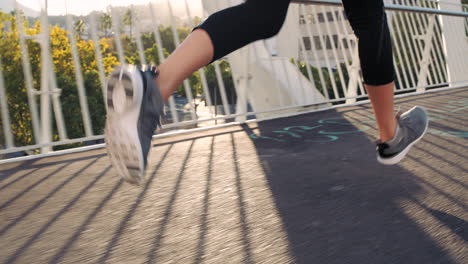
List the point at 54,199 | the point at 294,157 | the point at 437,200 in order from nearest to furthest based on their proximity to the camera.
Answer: the point at 437,200 < the point at 54,199 < the point at 294,157

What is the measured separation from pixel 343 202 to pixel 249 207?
371 millimetres

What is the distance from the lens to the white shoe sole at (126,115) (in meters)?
1.33

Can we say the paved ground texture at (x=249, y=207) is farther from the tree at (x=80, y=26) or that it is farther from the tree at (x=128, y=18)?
the tree at (x=128, y=18)

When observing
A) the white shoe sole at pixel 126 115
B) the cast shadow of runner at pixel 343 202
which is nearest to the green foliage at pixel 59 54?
the cast shadow of runner at pixel 343 202

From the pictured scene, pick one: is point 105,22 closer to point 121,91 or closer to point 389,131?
point 389,131

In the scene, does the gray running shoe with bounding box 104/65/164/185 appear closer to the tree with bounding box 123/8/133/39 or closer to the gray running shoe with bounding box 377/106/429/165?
the gray running shoe with bounding box 377/106/429/165

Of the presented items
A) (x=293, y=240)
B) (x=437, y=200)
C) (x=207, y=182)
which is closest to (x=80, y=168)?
(x=207, y=182)

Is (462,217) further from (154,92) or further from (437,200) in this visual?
(154,92)

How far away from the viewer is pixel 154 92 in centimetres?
137

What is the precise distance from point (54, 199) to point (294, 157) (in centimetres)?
134

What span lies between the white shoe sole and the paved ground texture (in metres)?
0.29

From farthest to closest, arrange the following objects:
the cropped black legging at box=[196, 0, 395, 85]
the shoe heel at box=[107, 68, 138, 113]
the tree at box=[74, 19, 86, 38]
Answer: the tree at box=[74, 19, 86, 38], the cropped black legging at box=[196, 0, 395, 85], the shoe heel at box=[107, 68, 138, 113]

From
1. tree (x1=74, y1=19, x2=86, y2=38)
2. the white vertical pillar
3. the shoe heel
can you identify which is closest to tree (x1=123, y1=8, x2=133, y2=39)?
tree (x1=74, y1=19, x2=86, y2=38)

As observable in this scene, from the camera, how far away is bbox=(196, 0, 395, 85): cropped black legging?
1466 mm
